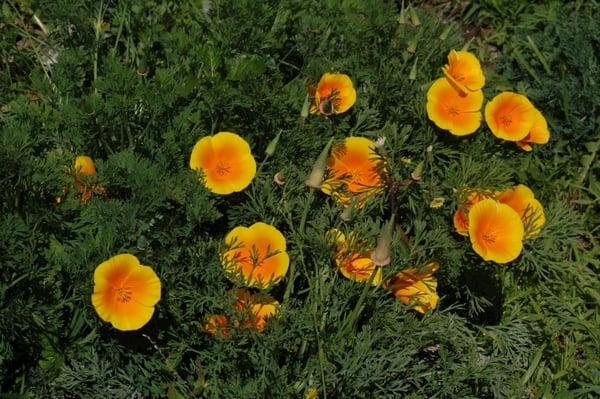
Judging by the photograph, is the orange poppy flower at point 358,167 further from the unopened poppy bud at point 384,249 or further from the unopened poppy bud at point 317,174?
the unopened poppy bud at point 384,249

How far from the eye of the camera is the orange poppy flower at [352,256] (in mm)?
2260

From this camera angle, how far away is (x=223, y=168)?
7.67 feet

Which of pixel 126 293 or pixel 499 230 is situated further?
pixel 499 230

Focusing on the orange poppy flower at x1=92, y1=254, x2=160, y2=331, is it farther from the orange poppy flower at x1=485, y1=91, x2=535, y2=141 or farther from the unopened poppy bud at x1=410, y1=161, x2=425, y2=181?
the orange poppy flower at x1=485, y1=91, x2=535, y2=141

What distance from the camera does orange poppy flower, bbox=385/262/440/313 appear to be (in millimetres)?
2293

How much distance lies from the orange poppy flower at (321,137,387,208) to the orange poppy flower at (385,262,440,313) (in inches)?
10.6

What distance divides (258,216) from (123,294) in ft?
1.65

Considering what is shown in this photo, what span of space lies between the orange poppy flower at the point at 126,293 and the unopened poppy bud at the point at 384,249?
56cm

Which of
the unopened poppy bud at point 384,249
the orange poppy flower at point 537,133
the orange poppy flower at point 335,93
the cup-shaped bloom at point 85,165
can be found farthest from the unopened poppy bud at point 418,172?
the cup-shaped bloom at point 85,165

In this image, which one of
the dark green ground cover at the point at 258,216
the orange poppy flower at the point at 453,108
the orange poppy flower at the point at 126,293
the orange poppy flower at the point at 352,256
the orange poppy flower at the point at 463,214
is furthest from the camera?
the orange poppy flower at the point at 453,108

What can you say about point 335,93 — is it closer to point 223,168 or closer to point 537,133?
point 223,168

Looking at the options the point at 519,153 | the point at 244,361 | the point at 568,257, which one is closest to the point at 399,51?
the point at 519,153

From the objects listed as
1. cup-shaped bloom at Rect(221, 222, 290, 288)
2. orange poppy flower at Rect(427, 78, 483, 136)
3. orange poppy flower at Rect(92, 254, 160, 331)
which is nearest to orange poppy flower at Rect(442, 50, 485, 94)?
orange poppy flower at Rect(427, 78, 483, 136)

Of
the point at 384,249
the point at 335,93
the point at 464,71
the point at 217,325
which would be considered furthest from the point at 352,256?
the point at 464,71
